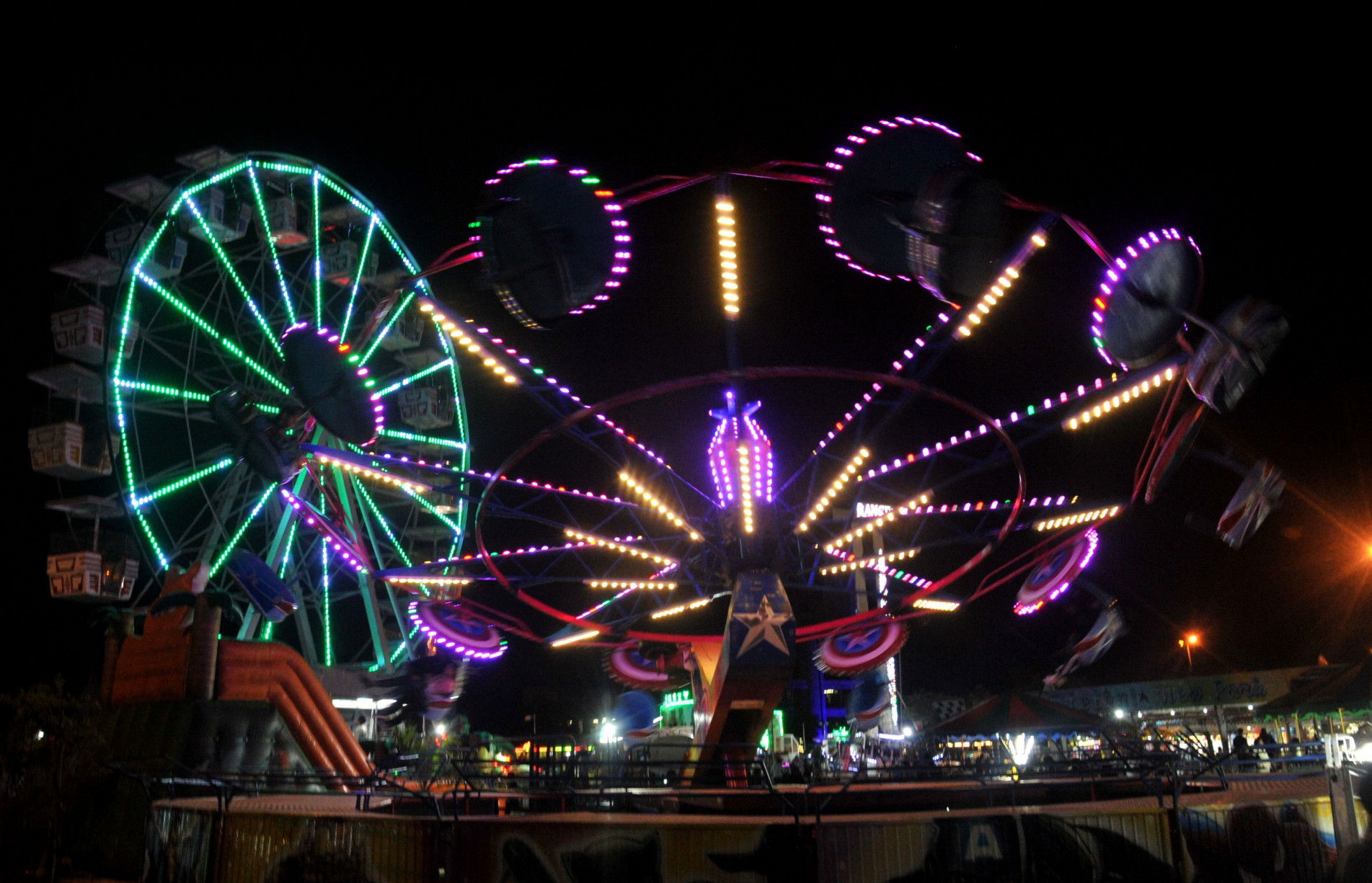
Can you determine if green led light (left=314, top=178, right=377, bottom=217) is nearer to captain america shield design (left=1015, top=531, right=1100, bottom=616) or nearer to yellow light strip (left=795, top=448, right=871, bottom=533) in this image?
yellow light strip (left=795, top=448, right=871, bottom=533)

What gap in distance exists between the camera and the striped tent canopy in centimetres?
2320

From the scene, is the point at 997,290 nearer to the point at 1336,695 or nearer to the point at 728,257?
the point at 728,257

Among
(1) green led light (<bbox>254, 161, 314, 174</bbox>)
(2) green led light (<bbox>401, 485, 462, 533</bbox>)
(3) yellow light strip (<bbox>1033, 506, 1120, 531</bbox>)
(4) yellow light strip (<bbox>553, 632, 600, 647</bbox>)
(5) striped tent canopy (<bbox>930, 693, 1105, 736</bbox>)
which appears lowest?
(5) striped tent canopy (<bbox>930, 693, 1105, 736</bbox>)

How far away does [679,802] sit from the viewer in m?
16.2

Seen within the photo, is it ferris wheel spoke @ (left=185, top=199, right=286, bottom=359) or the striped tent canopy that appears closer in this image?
the striped tent canopy

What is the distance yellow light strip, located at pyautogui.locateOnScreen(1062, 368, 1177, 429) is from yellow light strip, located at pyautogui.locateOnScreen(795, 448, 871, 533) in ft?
11.5

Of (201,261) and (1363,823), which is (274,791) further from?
(201,261)

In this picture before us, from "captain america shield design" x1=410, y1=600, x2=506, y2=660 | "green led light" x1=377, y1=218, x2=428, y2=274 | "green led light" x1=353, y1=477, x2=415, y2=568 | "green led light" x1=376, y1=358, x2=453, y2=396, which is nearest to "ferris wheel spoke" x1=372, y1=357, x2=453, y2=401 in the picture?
"green led light" x1=376, y1=358, x2=453, y2=396

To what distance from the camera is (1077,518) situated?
2012cm

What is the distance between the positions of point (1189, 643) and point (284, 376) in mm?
38018

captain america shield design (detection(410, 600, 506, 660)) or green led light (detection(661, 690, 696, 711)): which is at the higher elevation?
green led light (detection(661, 690, 696, 711))

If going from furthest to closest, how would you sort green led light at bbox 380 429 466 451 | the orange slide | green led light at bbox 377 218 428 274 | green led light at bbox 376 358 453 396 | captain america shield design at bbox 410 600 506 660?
green led light at bbox 380 429 466 451, green led light at bbox 377 218 428 274, green led light at bbox 376 358 453 396, captain america shield design at bbox 410 600 506 660, the orange slide

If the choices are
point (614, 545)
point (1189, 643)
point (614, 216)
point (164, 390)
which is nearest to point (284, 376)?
point (164, 390)

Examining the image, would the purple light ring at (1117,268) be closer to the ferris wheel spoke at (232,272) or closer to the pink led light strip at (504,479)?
the pink led light strip at (504,479)
